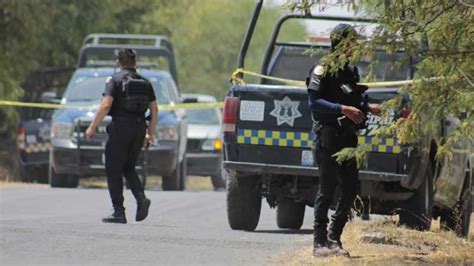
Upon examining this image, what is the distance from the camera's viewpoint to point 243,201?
11703 millimetres

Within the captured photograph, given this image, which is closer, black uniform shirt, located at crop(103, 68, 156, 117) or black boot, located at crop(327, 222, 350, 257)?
black boot, located at crop(327, 222, 350, 257)

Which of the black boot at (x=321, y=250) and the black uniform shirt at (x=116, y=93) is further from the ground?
the black uniform shirt at (x=116, y=93)

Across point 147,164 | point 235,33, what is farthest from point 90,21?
point 235,33

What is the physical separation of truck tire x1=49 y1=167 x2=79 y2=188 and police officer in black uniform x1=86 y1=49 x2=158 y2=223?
25.6ft

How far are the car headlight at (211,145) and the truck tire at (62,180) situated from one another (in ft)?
13.9

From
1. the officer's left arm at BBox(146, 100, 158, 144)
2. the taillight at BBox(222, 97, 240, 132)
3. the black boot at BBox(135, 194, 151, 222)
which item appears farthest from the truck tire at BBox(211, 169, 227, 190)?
the taillight at BBox(222, 97, 240, 132)

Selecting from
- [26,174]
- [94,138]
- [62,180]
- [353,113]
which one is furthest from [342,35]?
[26,174]

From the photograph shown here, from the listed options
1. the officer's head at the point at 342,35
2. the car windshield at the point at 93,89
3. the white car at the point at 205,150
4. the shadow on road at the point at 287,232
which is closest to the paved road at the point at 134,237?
the shadow on road at the point at 287,232

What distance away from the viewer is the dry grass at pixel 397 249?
8.79 meters

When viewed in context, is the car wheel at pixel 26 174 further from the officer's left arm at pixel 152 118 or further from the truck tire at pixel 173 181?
the officer's left arm at pixel 152 118

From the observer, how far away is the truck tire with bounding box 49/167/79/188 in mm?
19781

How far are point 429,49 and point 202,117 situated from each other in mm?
16533

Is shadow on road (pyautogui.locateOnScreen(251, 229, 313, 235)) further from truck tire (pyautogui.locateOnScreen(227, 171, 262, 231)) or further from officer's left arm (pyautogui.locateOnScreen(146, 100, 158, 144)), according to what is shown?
officer's left arm (pyautogui.locateOnScreen(146, 100, 158, 144))

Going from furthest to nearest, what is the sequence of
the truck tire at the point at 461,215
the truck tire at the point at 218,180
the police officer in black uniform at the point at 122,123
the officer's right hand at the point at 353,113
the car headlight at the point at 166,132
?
the truck tire at the point at 218,180, the car headlight at the point at 166,132, the truck tire at the point at 461,215, the police officer in black uniform at the point at 122,123, the officer's right hand at the point at 353,113
